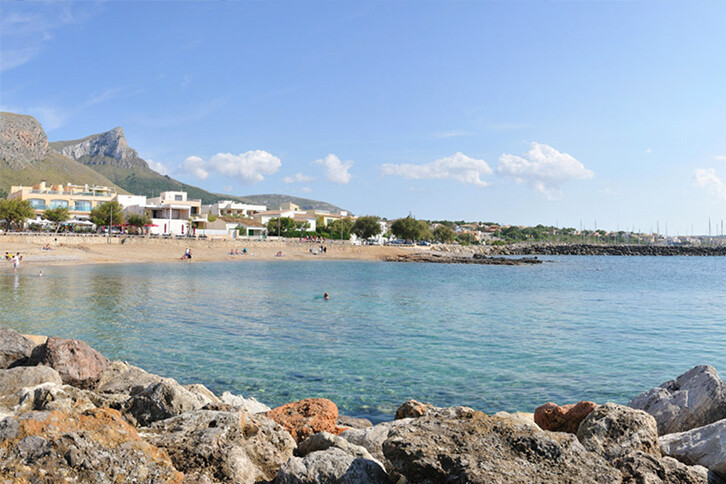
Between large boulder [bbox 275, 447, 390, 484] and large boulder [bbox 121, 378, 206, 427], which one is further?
large boulder [bbox 121, 378, 206, 427]

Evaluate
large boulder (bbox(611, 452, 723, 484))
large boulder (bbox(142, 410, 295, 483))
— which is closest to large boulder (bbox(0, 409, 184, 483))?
large boulder (bbox(142, 410, 295, 483))

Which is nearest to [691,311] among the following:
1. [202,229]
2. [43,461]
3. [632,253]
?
[43,461]

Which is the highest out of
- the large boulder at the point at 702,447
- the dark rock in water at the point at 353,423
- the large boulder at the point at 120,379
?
the large boulder at the point at 702,447

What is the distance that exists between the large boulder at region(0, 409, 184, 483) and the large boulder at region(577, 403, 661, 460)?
445cm

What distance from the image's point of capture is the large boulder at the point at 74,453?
4184 mm

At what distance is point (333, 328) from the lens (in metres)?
21.2

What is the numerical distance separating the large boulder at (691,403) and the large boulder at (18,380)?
382 inches

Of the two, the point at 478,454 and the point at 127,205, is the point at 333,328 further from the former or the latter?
the point at 127,205

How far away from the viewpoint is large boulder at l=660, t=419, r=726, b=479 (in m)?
5.58

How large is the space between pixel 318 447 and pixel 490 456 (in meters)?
2.08

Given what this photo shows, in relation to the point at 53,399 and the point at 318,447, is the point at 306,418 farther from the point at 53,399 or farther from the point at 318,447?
the point at 53,399

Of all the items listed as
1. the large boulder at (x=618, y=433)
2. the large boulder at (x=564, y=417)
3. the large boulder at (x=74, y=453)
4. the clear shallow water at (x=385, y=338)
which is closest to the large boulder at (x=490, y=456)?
the large boulder at (x=618, y=433)

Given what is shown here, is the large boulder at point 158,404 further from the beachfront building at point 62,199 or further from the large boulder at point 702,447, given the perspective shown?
the beachfront building at point 62,199

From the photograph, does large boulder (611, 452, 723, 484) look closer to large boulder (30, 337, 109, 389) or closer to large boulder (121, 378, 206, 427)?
large boulder (121, 378, 206, 427)
